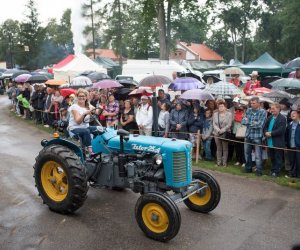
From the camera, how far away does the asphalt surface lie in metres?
4.95

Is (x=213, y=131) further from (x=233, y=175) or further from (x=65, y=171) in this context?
(x=65, y=171)

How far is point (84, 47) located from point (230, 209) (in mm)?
50526

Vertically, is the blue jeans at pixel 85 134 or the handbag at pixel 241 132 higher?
the blue jeans at pixel 85 134

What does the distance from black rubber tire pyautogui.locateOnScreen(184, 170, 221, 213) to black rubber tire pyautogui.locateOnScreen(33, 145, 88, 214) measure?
1727 mm

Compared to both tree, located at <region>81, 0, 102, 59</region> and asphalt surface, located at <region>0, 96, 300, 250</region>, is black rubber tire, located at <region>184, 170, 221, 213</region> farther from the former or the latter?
tree, located at <region>81, 0, 102, 59</region>

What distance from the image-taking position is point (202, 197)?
594 centimetres

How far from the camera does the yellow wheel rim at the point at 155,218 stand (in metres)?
4.96

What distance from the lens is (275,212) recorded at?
19.8 feet

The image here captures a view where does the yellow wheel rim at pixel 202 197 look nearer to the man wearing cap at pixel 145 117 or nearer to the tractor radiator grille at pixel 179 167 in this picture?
the tractor radiator grille at pixel 179 167

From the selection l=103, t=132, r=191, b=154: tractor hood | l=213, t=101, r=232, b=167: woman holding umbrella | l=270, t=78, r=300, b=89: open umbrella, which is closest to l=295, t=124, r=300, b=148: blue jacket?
l=213, t=101, r=232, b=167: woman holding umbrella

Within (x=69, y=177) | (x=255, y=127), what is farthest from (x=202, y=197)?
(x=255, y=127)

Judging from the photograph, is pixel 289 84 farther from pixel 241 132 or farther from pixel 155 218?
pixel 155 218

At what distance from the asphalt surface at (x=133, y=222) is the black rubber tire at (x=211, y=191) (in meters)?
0.11

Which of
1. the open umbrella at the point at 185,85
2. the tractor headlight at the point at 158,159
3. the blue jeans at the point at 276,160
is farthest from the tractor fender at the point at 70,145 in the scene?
the open umbrella at the point at 185,85
